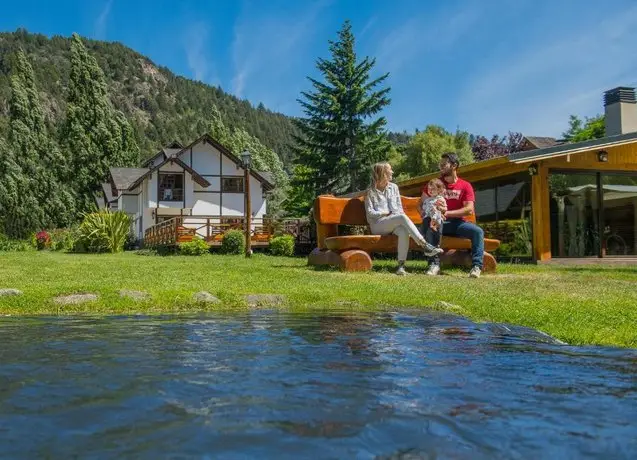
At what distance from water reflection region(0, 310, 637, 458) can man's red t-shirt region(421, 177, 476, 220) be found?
18.9ft

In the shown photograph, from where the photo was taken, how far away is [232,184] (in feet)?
135

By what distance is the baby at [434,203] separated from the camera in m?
9.34

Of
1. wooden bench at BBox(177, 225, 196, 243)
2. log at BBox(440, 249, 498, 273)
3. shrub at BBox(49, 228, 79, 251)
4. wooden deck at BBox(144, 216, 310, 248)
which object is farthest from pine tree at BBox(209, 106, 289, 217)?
log at BBox(440, 249, 498, 273)

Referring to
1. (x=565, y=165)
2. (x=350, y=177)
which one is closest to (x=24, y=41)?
(x=350, y=177)

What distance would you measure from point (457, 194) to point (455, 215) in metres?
0.39

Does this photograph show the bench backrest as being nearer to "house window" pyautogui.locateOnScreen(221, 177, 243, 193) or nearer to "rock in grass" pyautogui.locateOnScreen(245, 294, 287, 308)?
"rock in grass" pyautogui.locateOnScreen(245, 294, 287, 308)

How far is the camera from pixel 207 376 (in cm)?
283

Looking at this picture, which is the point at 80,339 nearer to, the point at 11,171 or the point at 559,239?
the point at 559,239

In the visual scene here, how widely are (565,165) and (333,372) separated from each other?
45.4 feet

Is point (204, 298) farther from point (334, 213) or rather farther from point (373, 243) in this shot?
point (334, 213)

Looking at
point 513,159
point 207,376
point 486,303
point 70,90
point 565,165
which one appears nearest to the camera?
point 207,376

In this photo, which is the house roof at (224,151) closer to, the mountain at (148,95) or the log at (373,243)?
the log at (373,243)

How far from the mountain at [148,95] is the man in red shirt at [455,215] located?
Result: 338 ft

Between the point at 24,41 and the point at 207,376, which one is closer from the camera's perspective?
the point at 207,376
